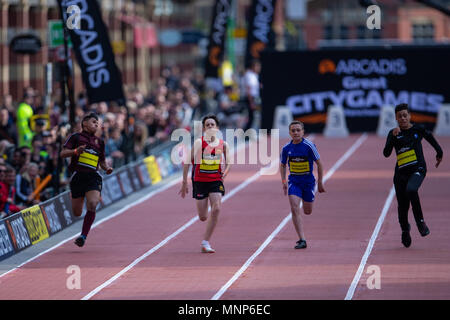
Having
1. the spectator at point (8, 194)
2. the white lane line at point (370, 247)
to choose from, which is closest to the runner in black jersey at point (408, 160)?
the white lane line at point (370, 247)

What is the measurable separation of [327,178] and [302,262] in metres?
12.3

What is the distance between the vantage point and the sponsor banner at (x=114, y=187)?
967 inches

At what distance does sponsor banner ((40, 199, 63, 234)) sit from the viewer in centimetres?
1998

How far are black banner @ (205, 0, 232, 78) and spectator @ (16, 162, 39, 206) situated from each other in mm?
22456

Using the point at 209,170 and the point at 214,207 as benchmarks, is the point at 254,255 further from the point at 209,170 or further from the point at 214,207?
the point at 209,170

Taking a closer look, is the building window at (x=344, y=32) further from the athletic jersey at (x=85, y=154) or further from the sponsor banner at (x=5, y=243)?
the sponsor banner at (x=5, y=243)

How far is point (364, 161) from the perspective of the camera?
1294 inches

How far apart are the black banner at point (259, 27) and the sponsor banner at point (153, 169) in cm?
1471

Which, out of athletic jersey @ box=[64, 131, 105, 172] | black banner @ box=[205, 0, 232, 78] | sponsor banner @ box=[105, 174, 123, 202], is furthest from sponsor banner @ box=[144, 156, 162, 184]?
black banner @ box=[205, 0, 232, 78]

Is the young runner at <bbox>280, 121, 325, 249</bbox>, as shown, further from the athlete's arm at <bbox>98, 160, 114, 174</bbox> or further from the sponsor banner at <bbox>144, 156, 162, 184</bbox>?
the sponsor banner at <bbox>144, 156, 162, 184</bbox>

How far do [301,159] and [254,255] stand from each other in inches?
59.0

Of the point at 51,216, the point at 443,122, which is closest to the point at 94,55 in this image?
the point at 51,216
